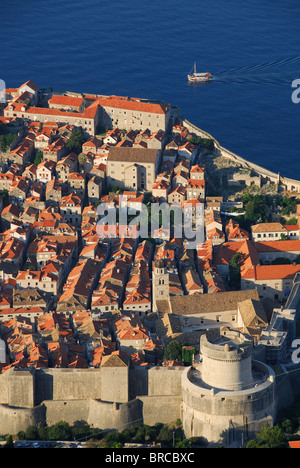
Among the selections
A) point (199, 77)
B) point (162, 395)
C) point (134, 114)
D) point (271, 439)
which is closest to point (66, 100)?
point (134, 114)

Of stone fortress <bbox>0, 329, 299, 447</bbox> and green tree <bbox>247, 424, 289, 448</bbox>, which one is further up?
stone fortress <bbox>0, 329, 299, 447</bbox>

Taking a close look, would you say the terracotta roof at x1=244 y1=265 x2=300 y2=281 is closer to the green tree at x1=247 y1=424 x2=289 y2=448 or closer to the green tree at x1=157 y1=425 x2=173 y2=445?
the green tree at x1=247 y1=424 x2=289 y2=448

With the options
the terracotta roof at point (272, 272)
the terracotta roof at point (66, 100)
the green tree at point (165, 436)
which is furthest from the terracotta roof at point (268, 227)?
the green tree at point (165, 436)

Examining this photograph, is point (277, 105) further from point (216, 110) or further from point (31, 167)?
point (31, 167)

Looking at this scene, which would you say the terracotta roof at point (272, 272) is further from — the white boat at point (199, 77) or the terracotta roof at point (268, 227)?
the white boat at point (199, 77)

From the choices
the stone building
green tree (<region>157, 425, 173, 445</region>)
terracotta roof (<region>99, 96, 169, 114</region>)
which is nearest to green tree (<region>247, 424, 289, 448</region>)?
green tree (<region>157, 425, 173, 445</region>)

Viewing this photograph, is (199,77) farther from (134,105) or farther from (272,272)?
(272,272)
